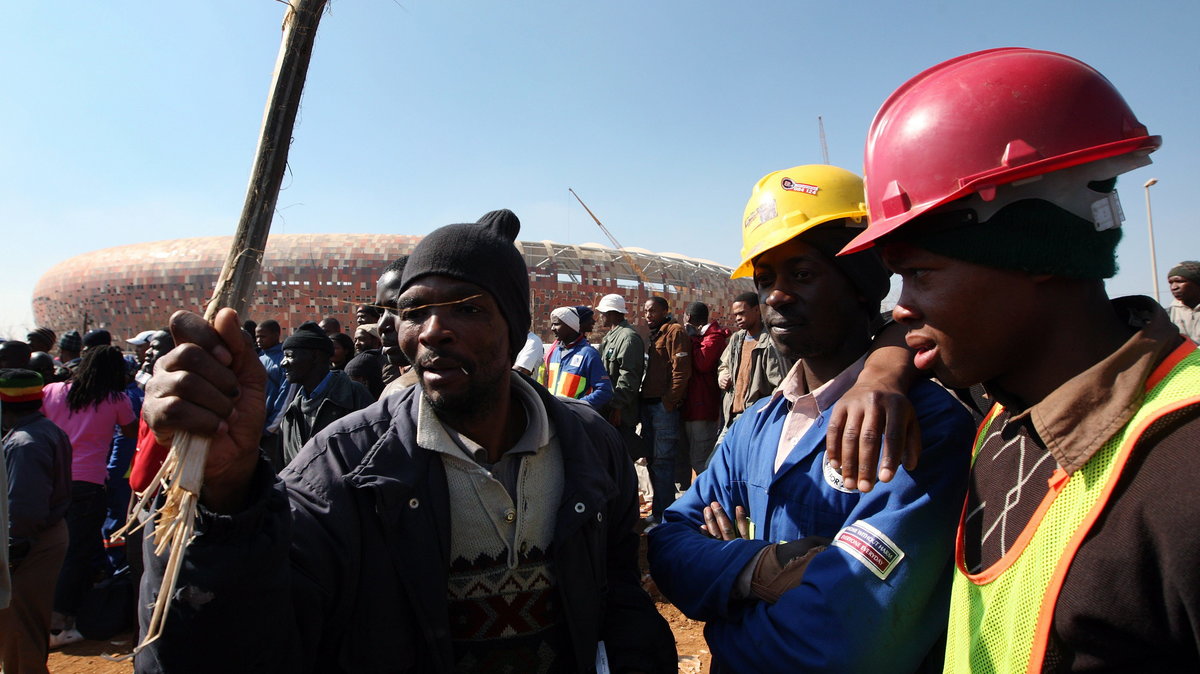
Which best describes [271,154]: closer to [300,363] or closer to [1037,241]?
[300,363]

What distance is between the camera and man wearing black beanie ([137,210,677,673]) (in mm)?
1219

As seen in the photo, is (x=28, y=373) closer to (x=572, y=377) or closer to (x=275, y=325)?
(x=275, y=325)

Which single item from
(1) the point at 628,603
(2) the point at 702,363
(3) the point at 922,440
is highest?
(3) the point at 922,440

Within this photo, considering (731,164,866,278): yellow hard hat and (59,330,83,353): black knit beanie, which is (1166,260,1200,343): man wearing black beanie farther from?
(59,330,83,353): black knit beanie

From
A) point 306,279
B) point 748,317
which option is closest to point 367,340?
point 748,317

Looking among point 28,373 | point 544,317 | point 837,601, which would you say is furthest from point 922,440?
point 544,317

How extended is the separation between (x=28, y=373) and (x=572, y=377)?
13.8 feet

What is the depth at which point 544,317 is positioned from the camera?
17.8 metres

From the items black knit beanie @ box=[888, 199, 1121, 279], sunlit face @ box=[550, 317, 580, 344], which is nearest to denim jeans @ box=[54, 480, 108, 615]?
sunlit face @ box=[550, 317, 580, 344]

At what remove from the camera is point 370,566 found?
1.60 m

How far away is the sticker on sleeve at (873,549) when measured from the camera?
1467 mm

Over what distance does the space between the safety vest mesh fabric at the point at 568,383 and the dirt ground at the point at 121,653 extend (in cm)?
212

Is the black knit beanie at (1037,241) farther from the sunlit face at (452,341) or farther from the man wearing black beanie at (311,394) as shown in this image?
the man wearing black beanie at (311,394)

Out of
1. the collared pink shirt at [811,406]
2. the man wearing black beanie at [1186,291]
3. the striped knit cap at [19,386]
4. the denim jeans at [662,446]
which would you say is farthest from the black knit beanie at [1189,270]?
the striped knit cap at [19,386]
